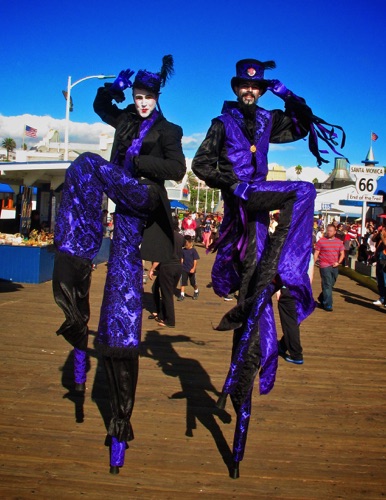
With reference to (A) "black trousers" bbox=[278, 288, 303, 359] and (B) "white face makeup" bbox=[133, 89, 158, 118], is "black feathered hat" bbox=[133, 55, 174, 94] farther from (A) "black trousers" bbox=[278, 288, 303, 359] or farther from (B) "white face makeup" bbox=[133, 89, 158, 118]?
(A) "black trousers" bbox=[278, 288, 303, 359]

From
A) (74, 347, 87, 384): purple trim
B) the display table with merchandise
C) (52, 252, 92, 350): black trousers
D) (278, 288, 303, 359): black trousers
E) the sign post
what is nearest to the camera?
(52, 252, 92, 350): black trousers

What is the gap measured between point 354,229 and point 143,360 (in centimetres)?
2277

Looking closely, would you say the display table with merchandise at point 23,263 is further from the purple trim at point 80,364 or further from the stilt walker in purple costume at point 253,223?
the stilt walker in purple costume at point 253,223

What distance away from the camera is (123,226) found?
145 inches

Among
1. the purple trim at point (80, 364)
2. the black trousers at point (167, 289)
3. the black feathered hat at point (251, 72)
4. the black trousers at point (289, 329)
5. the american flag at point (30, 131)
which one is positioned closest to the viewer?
the black feathered hat at point (251, 72)

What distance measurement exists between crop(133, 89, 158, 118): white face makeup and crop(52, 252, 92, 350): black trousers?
108 cm

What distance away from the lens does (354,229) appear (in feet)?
91.4

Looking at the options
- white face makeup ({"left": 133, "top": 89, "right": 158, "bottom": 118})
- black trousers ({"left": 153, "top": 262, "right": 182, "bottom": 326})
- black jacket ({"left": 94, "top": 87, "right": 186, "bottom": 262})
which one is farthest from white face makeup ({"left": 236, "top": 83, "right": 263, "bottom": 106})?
black trousers ({"left": 153, "top": 262, "right": 182, "bottom": 326})

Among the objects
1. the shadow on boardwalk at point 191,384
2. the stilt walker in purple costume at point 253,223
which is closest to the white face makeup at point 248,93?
the stilt walker in purple costume at point 253,223

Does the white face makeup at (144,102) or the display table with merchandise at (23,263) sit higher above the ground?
the white face makeup at (144,102)

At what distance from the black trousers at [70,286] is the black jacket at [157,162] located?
45cm

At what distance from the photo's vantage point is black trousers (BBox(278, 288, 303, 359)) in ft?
24.1

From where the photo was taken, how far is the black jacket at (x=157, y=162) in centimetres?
366

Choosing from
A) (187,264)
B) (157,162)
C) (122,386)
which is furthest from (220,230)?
(187,264)
